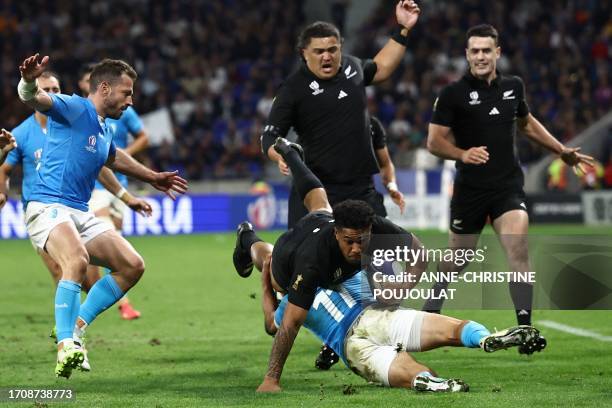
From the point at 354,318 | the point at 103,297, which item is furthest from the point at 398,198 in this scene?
the point at 103,297

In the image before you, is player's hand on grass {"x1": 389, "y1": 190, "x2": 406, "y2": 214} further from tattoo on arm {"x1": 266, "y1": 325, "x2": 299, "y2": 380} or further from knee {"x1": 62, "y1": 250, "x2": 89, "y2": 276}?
knee {"x1": 62, "y1": 250, "x2": 89, "y2": 276}

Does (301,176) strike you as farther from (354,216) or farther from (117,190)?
(117,190)

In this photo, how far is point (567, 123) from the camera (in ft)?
94.3

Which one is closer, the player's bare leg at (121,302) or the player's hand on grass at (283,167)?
the player's hand on grass at (283,167)

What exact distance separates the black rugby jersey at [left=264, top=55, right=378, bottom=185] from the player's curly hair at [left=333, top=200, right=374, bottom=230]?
2058 millimetres

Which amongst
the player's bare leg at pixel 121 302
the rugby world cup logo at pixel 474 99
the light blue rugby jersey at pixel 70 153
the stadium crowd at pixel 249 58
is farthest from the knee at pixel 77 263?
the stadium crowd at pixel 249 58

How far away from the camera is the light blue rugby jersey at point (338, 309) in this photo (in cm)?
734

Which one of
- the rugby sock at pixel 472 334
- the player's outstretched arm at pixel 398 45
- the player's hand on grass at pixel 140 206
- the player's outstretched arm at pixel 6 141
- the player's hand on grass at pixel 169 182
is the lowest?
the rugby sock at pixel 472 334

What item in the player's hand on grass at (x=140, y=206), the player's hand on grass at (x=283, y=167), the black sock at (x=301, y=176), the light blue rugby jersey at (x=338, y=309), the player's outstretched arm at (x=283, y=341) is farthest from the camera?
the player's hand on grass at (x=140, y=206)

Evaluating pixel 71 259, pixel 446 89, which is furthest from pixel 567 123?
pixel 71 259

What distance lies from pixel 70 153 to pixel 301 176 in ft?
5.54

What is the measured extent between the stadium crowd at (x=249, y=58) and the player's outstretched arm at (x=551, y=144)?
1775 centimetres

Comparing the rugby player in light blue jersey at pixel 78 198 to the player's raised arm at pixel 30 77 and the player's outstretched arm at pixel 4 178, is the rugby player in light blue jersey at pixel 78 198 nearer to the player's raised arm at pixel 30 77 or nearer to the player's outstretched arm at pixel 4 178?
the player's raised arm at pixel 30 77

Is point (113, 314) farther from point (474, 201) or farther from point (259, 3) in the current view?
point (259, 3)
